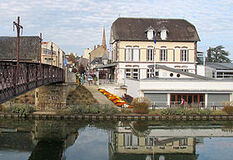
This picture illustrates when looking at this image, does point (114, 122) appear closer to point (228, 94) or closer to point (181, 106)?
point (181, 106)

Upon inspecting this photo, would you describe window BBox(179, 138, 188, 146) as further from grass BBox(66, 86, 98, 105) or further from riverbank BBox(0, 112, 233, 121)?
grass BBox(66, 86, 98, 105)

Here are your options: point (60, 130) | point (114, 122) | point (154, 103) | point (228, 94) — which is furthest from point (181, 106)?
point (60, 130)

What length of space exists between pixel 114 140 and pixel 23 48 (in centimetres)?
3381

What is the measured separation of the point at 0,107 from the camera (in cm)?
3106

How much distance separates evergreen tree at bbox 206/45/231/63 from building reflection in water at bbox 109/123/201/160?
55334 millimetres

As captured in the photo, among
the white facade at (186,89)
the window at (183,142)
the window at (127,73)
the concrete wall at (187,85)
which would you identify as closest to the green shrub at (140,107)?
the white facade at (186,89)

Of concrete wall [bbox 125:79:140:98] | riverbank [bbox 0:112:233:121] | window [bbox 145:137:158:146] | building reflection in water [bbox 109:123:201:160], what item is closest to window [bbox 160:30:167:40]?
concrete wall [bbox 125:79:140:98]

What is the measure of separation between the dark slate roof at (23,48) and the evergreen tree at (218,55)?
1825 inches

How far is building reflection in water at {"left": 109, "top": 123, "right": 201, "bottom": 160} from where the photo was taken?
20.5 metres

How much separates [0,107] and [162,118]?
55.9 ft

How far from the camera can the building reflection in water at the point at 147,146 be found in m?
20.5

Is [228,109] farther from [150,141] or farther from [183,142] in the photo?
[150,141]

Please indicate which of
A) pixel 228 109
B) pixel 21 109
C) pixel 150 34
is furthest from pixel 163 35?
pixel 21 109

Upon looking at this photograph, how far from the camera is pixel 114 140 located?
24.0 meters
